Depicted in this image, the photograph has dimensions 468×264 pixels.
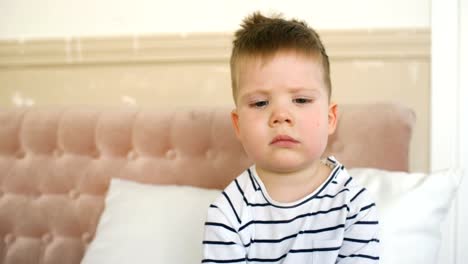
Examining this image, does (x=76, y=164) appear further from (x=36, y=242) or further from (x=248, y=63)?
(x=248, y=63)

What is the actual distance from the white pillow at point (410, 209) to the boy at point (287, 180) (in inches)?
7.6

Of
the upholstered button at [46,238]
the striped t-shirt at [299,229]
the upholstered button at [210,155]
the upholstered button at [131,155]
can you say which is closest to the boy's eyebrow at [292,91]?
the striped t-shirt at [299,229]

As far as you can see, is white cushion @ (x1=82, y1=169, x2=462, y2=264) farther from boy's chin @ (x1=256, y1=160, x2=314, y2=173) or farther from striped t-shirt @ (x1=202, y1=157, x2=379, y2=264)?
boy's chin @ (x1=256, y1=160, x2=314, y2=173)

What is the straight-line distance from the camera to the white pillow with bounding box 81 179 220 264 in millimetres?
1659

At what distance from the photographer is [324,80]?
1.35 metres

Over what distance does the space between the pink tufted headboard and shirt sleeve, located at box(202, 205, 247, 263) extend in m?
0.61

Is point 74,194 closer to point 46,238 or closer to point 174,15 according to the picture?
point 46,238

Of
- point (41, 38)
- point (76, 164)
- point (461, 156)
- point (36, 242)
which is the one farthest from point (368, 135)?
point (41, 38)

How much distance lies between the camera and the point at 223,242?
4.36 ft

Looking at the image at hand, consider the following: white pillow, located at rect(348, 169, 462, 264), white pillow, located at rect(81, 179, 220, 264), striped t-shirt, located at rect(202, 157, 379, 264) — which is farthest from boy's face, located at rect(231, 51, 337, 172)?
white pillow, located at rect(81, 179, 220, 264)

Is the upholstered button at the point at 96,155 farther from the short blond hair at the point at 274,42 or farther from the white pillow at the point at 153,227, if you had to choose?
the short blond hair at the point at 274,42

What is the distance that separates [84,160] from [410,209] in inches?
48.8

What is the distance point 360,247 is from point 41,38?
1.77 m

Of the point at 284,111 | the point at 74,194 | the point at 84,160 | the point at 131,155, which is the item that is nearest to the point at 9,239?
the point at 74,194
